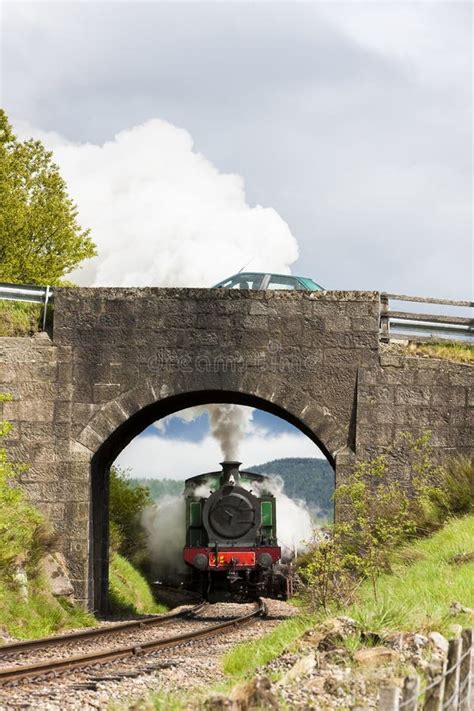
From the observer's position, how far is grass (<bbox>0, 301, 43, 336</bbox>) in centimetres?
1767

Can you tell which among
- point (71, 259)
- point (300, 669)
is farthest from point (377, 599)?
point (71, 259)

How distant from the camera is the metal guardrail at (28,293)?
1772 centimetres

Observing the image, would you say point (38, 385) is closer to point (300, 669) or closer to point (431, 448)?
point (431, 448)

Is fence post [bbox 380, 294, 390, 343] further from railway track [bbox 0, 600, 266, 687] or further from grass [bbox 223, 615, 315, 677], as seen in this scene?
grass [bbox 223, 615, 315, 677]

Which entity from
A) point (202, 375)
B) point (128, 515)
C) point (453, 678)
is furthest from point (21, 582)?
point (128, 515)

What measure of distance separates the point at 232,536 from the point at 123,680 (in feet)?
45.1

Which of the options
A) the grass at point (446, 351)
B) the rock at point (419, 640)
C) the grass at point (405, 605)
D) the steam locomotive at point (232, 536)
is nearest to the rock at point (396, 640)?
the rock at point (419, 640)

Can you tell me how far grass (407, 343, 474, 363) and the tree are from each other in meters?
16.6

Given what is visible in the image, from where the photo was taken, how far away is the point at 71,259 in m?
33.1

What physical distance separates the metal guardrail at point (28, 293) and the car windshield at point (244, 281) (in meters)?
3.16

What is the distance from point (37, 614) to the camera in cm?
1501

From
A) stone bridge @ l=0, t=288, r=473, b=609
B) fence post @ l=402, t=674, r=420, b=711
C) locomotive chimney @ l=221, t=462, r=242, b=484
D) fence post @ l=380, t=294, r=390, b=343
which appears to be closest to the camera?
fence post @ l=402, t=674, r=420, b=711

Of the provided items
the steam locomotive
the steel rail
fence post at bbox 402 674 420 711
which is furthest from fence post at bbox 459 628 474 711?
the steam locomotive

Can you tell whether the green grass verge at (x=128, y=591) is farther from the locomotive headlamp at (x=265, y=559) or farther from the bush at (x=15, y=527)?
the bush at (x=15, y=527)
